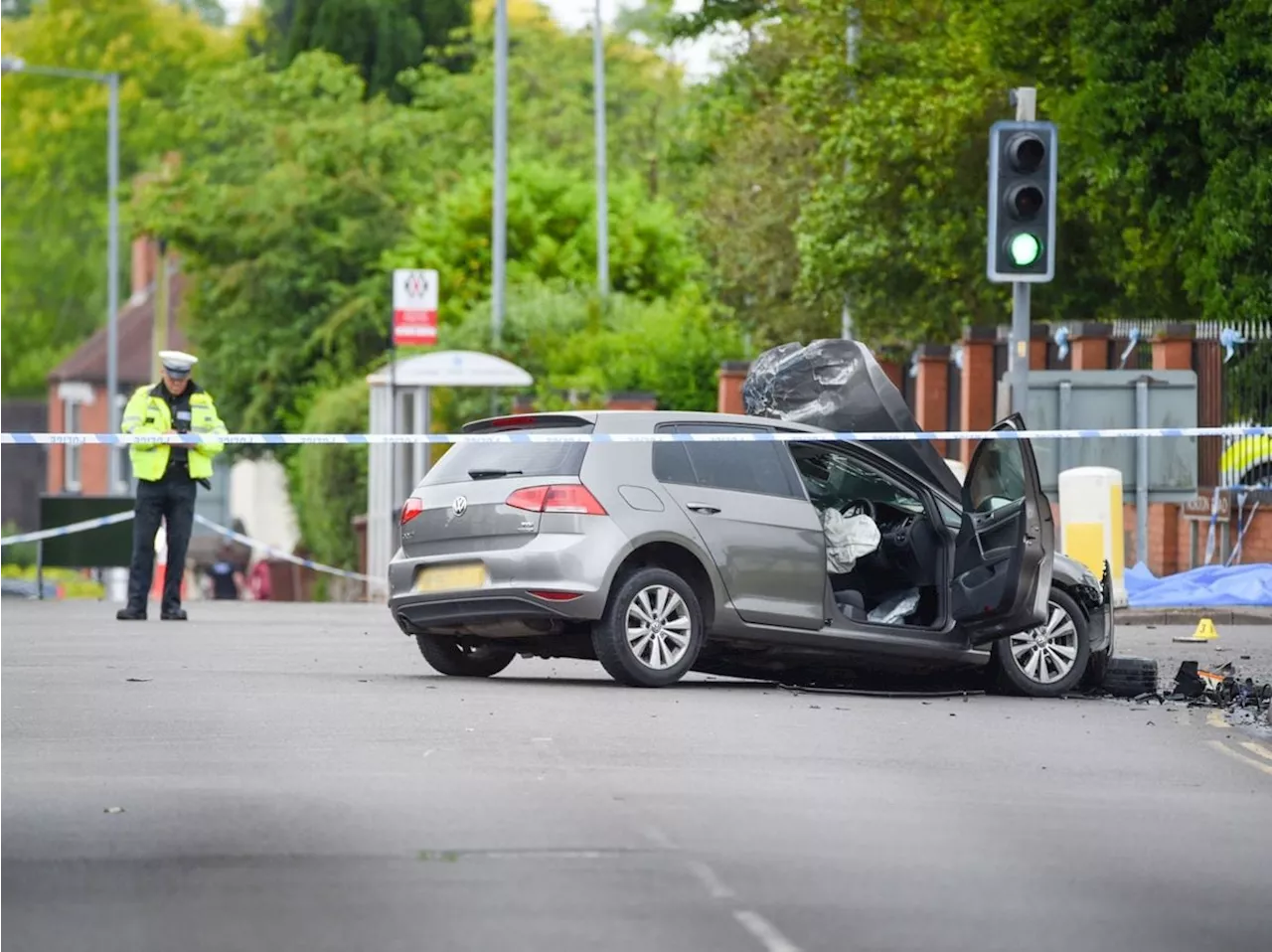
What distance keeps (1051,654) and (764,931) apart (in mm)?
7866

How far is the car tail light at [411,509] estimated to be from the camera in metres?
15.3

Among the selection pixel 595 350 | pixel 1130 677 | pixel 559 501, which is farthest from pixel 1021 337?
pixel 595 350

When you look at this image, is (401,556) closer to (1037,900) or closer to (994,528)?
(994,528)

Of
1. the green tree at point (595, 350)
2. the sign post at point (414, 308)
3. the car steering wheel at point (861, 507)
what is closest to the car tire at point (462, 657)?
the car steering wheel at point (861, 507)

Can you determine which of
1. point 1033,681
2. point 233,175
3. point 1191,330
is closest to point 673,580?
point 1033,681

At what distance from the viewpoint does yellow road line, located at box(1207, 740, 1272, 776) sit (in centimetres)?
1207

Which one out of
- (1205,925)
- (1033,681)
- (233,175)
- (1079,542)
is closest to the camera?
(1205,925)

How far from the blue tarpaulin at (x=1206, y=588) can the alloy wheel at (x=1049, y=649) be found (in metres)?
9.02

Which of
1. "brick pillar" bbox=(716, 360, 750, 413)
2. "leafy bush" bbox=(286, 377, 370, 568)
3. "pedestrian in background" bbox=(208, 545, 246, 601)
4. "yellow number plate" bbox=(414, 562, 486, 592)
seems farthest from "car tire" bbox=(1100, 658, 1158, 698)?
"pedestrian in background" bbox=(208, 545, 246, 601)

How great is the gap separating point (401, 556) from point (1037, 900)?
7.48 m

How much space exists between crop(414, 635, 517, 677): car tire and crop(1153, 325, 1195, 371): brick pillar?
12915 millimetres

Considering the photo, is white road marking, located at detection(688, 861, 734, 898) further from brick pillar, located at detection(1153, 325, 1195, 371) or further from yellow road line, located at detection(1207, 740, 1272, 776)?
brick pillar, located at detection(1153, 325, 1195, 371)

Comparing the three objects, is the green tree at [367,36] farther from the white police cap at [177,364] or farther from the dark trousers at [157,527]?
the white police cap at [177,364]

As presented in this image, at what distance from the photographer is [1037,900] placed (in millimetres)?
8336
